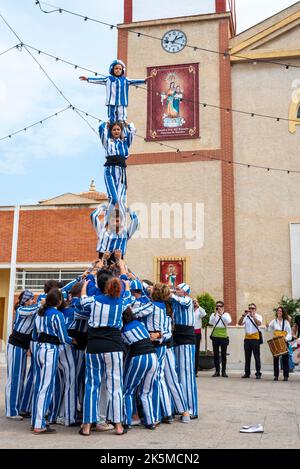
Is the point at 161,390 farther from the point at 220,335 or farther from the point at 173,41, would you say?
the point at 173,41

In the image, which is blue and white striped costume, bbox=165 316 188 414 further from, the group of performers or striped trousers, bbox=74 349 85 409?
striped trousers, bbox=74 349 85 409

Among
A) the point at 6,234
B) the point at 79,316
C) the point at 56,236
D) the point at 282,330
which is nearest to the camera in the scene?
the point at 79,316

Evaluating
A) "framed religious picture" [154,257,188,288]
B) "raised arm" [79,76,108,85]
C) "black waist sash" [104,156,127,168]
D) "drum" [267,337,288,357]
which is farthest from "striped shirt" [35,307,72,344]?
"framed religious picture" [154,257,188,288]

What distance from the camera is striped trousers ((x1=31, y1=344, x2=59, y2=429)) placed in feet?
21.6

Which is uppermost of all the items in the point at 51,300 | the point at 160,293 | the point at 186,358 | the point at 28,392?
the point at 160,293

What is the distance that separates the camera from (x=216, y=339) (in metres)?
13.9

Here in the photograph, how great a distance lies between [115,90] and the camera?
341 inches

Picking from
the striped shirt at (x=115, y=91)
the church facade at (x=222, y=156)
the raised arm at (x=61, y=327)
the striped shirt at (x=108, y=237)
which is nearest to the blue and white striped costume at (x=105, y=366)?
the raised arm at (x=61, y=327)

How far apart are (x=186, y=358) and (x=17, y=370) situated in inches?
95.0

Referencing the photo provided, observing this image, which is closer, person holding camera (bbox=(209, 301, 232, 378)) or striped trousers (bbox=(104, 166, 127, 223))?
striped trousers (bbox=(104, 166, 127, 223))

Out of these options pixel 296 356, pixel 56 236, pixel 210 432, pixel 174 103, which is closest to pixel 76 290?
pixel 210 432

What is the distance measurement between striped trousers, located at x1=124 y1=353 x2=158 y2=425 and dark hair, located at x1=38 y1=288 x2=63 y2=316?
119 cm

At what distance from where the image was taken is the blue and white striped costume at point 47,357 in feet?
21.7
